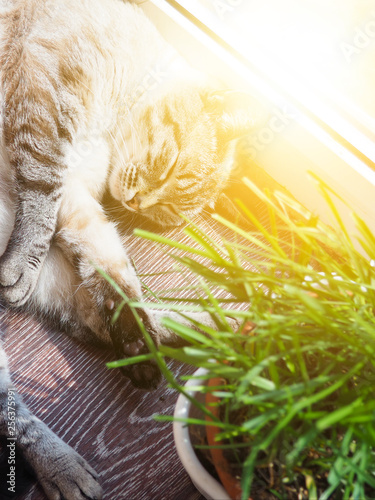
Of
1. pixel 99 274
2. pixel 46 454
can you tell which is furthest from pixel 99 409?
pixel 99 274

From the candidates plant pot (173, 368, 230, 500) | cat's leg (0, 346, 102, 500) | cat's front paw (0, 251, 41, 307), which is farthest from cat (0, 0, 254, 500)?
plant pot (173, 368, 230, 500)

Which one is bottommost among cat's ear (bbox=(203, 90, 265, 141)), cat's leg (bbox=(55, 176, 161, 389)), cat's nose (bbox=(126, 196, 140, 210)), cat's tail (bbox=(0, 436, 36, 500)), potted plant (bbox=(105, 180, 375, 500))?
cat's tail (bbox=(0, 436, 36, 500))

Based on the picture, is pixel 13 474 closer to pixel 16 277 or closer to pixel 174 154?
pixel 16 277

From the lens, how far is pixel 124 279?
104cm

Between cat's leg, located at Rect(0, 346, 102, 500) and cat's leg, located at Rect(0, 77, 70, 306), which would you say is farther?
cat's leg, located at Rect(0, 77, 70, 306)

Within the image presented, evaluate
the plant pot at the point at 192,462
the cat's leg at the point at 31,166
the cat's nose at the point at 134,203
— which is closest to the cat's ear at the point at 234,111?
the cat's nose at the point at 134,203

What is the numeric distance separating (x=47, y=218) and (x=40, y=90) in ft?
1.13

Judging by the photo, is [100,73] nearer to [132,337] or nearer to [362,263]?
[132,337]

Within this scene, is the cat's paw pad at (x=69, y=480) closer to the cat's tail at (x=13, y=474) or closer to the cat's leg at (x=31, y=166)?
the cat's tail at (x=13, y=474)

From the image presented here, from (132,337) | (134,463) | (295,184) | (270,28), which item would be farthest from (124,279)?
(270,28)

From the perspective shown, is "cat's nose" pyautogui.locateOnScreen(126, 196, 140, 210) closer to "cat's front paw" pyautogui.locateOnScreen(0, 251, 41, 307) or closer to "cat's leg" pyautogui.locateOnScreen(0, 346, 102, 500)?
"cat's front paw" pyautogui.locateOnScreen(0, 251, 41, 307)

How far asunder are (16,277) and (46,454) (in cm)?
42

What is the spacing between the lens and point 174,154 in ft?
3.85

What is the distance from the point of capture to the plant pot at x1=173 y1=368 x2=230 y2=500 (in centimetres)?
49
